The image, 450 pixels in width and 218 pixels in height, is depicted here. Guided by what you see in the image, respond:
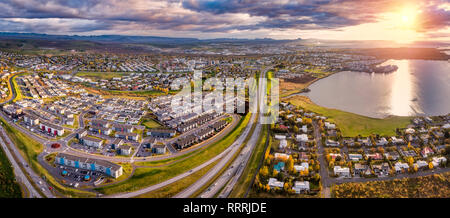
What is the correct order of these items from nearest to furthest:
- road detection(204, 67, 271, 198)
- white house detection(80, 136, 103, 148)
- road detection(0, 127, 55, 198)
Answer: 1. road detection(0, 127, 55, 198)
2. road detection(204, 67, 271, 198)
3. white house detection(80, 136, 103, 148)

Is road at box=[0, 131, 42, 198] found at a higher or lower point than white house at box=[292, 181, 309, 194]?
higher

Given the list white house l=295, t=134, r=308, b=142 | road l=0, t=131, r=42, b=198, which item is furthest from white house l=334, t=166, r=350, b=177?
road l=0, t=131, r=42, b=198

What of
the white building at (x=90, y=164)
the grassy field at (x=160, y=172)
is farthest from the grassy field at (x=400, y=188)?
the white building at (x=90, y=164)

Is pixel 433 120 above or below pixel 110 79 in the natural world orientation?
below

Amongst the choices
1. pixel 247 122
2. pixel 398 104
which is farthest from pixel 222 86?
pixel 398 104

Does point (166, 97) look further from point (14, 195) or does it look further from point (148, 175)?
point (14, 195)

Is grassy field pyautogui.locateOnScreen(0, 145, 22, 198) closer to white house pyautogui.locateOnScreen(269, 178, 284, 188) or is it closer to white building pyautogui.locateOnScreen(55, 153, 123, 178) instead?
white building pyautogui.locateOnScreen(55, 153, 123, 178)

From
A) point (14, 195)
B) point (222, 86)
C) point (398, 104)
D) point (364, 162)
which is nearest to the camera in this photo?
point (14, 195)

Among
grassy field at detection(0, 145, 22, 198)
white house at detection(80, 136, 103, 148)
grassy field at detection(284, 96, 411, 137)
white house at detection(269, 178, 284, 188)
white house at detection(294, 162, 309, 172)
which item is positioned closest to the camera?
grassy field at detection(0, 145, 22, 198)
